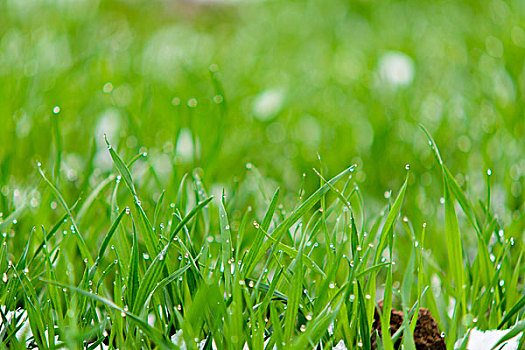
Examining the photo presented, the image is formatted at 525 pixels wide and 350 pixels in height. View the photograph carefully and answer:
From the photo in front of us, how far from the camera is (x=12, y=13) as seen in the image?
8.47 ft

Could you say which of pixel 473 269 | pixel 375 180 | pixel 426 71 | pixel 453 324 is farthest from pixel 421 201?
pixel 426 71

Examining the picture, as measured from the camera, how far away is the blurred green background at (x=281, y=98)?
1.49 metres

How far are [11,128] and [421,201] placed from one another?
1035 millimetres

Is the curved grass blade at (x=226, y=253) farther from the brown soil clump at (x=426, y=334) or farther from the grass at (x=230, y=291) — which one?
the brown soil clump at (x=426, y=334)

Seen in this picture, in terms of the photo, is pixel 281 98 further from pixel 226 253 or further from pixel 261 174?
pixel 226 253

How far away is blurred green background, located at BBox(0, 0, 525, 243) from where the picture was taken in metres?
1.49

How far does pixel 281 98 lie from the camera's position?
1.97 metres

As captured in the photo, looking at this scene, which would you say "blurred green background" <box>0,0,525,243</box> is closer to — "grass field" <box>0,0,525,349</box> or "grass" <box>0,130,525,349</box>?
"grass field" <box>0,0,525,349</box>

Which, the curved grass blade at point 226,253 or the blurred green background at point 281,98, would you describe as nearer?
the curved grass blade at point 226,253

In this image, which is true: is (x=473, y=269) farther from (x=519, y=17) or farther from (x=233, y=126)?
(x=519, y=17)

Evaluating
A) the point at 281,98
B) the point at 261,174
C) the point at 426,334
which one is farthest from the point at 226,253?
the point at 281,98

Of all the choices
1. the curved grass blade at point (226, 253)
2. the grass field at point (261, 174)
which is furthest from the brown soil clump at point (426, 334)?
the curved grass blade at point (226, 253)

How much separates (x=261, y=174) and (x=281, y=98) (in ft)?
1.68

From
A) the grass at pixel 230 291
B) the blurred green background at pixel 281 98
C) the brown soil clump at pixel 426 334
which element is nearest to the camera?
the grass at pixel 230 291
